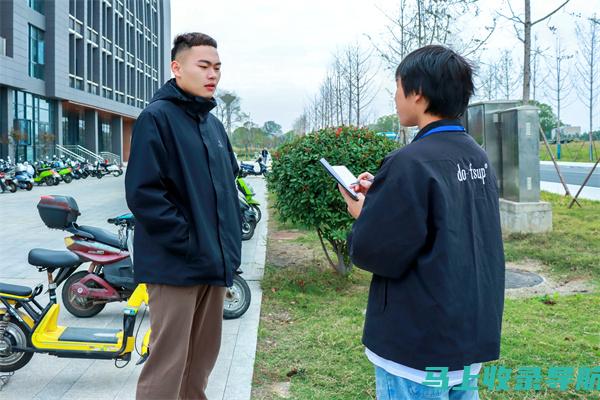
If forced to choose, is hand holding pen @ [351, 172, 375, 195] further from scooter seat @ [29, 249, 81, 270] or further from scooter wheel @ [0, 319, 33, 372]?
scooter wheel @ [0, 319, 33, 372]

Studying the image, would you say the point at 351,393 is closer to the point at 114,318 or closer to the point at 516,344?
the point at 516,344

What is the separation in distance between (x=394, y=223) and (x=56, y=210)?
10.7 ft

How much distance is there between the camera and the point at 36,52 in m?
27.0

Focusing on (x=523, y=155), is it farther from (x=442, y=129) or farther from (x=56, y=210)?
(x=442, y=129)

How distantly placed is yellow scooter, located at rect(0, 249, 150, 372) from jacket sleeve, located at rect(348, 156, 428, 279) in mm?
2230

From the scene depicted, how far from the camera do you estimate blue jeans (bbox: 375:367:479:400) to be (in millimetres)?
1703

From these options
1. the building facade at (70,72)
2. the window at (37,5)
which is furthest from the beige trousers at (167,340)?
the window at (37,5)

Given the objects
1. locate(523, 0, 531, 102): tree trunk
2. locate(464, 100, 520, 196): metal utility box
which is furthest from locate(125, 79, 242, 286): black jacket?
locate(523, 0, 531, 102): tree trunk

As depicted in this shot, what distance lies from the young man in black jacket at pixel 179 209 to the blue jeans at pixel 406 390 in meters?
0.97

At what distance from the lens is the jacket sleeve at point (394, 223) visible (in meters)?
1.60

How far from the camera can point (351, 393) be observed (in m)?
3.42

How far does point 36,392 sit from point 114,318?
142 centimetres

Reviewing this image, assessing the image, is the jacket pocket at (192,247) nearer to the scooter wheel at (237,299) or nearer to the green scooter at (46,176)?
the scooter wheel at (237,299)

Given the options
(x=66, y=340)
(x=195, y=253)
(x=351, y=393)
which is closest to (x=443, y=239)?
(x=195, y=253)
